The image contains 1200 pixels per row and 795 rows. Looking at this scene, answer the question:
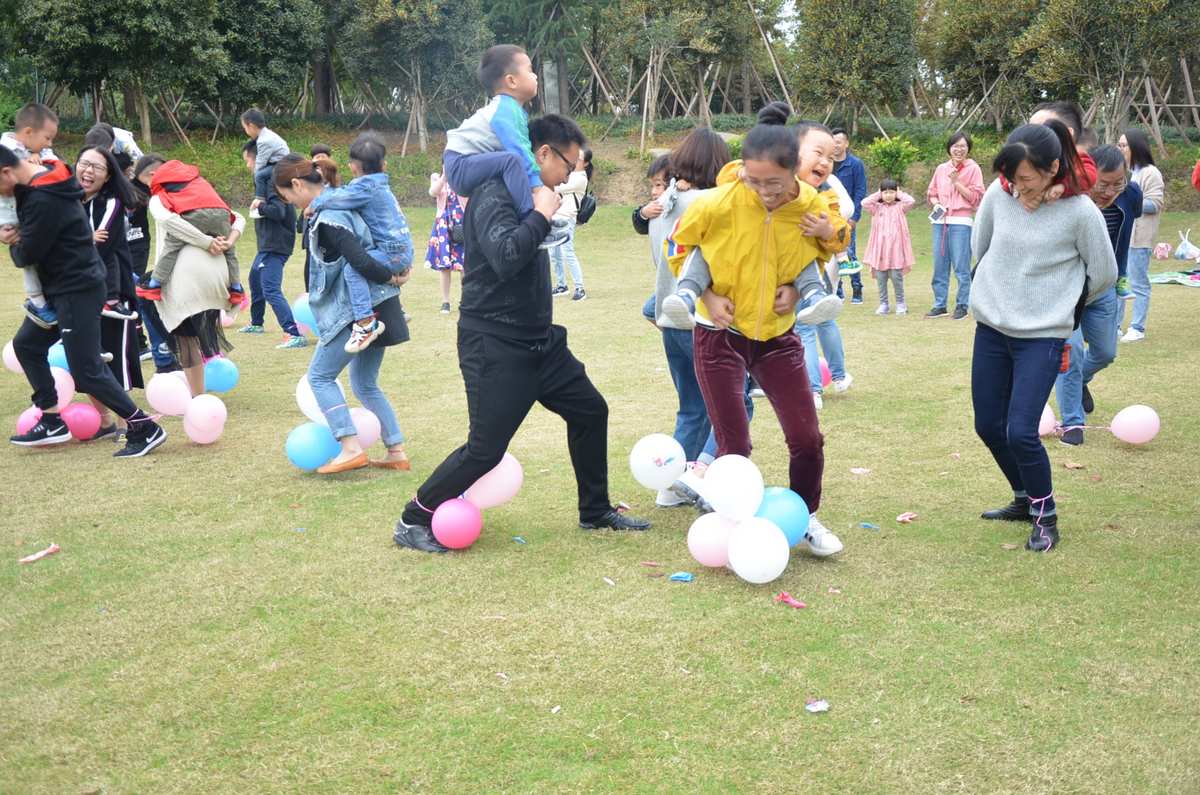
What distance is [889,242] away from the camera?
1195cm

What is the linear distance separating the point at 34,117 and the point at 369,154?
92.9 inches

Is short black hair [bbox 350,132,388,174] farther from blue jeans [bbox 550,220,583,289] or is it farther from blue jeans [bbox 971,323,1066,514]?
blue jeans [bbox 550,220,583,289]

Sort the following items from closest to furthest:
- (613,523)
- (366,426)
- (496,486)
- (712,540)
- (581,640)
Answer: (581,640), (712,540), (496,486), (613,523), (366,426)

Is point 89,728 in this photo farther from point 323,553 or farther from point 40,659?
point 323,553

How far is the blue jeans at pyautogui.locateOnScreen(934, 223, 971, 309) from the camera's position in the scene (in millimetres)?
11742

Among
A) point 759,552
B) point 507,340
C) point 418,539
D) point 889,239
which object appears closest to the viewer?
point 759,552

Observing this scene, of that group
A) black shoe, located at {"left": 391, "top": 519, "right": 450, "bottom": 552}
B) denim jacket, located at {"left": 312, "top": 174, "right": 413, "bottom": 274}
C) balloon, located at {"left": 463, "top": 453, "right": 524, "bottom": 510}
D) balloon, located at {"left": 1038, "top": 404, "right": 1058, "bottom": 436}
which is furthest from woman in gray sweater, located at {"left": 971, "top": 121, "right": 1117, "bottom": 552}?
denim jacket, located at {"left": 312, "top": 174, "right": 413, "bottom": 274}

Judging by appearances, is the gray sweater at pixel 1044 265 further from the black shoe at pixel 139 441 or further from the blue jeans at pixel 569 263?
the blue jeans at pixel 569 263

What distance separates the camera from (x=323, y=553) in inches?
194

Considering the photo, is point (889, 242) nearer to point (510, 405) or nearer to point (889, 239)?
point (889, 239)

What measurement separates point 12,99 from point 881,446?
98.6ft

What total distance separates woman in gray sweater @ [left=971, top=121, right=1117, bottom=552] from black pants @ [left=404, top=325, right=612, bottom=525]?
1.85 metres

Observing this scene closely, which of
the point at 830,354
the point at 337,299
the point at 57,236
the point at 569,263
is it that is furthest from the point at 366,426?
the point at 569,263

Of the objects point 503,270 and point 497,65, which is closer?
point 503,270
